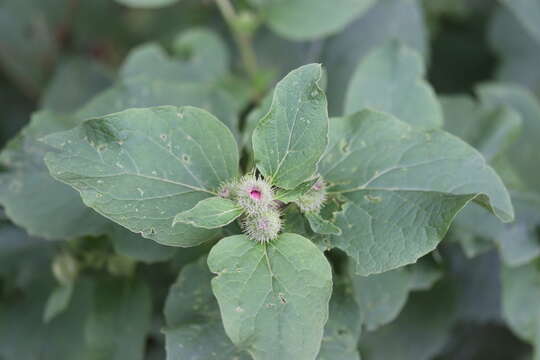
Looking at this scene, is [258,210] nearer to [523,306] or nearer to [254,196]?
[254,196]

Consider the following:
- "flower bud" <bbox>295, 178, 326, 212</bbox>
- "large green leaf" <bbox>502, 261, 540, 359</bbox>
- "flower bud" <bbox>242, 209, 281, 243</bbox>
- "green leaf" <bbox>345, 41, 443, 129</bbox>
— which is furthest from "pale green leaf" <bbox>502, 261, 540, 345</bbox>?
"flower bud" <bbox>242, 209, 281, 243</bbox>

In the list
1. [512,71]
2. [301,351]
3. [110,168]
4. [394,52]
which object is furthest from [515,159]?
[110,168]

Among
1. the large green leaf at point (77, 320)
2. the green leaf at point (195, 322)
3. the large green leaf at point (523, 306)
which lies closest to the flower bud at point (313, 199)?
the green leaf at point (195, 322)

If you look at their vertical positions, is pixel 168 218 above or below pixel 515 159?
above

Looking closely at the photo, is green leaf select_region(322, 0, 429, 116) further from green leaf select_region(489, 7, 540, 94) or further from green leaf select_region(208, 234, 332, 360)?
green leaf select_region(208, 234, 332, 360)

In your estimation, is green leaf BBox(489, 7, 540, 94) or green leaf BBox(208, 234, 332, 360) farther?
green leaf BBox(489, 7, 540, 94)

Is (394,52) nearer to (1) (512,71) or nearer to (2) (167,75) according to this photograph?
(2) (167,75)
